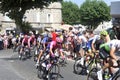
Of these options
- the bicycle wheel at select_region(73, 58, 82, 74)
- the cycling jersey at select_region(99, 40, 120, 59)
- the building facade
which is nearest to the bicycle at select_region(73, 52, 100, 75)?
the bicycle wheel at select_region(73, 58, 82, 74)

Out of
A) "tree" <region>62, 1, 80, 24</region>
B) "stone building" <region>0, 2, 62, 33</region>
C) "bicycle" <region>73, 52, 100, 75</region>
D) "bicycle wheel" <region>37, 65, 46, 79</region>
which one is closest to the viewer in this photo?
"bicycle" <region>73, 52, 100, 75</region>

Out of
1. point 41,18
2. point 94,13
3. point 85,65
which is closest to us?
point 85,65

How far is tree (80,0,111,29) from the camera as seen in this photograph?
9475 cm

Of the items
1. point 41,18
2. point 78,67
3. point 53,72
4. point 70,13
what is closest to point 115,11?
point 78,67

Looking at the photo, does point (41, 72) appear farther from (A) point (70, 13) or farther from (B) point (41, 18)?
(A) point (70, 13)

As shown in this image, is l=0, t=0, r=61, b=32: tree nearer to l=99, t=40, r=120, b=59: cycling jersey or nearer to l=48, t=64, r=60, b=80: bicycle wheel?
l=48, t=64, r=60, b=80: bicycle wheel

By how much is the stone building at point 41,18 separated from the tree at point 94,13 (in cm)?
988

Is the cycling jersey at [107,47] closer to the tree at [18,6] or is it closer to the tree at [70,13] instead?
the tree at [18,6]

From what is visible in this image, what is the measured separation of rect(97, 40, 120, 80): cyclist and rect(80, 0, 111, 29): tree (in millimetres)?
80992

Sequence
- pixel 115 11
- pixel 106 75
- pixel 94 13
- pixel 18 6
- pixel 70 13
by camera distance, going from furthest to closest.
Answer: pixel 70 13 → pixel 94 13 → pixel 18 6 → pixel 115 11 → pixel 106 75

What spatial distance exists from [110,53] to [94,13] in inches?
3271

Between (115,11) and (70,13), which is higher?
(115,11)

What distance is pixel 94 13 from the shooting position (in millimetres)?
94438

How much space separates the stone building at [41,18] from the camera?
80375 mm
